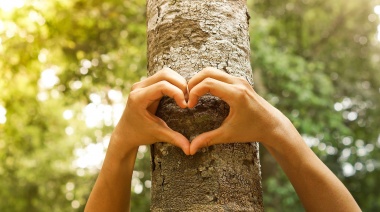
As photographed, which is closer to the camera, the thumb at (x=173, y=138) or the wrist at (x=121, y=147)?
the thumb at (x=173, y=138)

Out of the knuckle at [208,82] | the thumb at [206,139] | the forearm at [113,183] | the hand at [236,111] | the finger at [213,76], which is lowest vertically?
the forearm at [113,183]

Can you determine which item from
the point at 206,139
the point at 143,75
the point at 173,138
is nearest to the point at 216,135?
the point at 206,139

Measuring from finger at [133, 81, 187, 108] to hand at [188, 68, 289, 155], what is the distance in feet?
0.13

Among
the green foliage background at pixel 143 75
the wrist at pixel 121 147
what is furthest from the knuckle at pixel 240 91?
the green foliage background at pixel 143 75

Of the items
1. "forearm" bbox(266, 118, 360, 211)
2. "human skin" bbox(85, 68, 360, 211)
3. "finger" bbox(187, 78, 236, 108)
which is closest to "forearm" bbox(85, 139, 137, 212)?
"human skin" bbox(85, 68, 360, 211)

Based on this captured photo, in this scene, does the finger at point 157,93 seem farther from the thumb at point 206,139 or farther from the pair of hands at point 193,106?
the thumb at point 206,139

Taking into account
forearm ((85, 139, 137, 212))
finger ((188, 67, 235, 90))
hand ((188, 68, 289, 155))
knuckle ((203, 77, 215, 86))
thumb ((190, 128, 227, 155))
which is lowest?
forearm ((85, 139, 137, 212))

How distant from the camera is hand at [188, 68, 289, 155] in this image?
63.2 inches

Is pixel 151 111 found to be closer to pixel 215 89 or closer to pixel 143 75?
pixel 215 89

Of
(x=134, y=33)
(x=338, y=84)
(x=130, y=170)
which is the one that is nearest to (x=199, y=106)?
(x=130, y=170)

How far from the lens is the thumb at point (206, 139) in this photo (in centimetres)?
167

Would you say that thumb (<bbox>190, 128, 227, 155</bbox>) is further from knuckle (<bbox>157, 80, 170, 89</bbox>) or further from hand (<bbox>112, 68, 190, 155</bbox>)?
knuckle (<bbox>157, 80, 170, 89</bbox>)

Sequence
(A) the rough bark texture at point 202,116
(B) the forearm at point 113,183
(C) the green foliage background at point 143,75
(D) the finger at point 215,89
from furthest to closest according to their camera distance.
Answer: (C) the green foliage background at point 143,75
(B) the forearm at point 113,183
(A) the rough bark texture at point 202,116
(D) the finger at point 215,89

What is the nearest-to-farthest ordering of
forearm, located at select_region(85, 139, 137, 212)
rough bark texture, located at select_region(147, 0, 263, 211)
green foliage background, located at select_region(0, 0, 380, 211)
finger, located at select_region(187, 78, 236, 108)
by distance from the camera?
1. finger, located at select_region(187, 78, 236, 108)
2. rough bark texture, located at select_region(147, 0, 263, 211)
3. forearm, located at select_region(85, 139, 137, 212)
4. green foliage background, located at select_region(0, 0, 380, 211)
